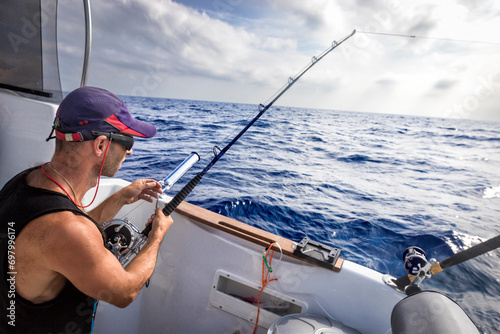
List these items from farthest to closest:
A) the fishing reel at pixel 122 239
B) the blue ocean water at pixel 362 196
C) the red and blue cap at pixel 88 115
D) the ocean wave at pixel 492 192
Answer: the ocean wave at pixel 492 192 → the blue ocean water at pixel 362 196 → the fishing reel at pixel 122 239 → the red and blue cap at pixel 88 115

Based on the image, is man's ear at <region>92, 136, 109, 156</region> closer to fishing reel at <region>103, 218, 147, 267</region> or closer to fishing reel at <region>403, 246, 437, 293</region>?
fishing reel at <region>103, 218, 147, 267</region>

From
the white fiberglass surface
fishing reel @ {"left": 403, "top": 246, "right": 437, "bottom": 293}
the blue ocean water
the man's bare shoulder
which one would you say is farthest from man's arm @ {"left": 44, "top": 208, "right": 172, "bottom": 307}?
fishing reel @ {"left": 403, "top": 246, "right": 437, "bottom": 293}

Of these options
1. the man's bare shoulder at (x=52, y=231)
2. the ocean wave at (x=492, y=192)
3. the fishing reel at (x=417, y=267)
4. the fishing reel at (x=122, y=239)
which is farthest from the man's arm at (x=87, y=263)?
the ocean wave at (x=492, y=192)

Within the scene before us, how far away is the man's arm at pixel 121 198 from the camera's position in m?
1.43

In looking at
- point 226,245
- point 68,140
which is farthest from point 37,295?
point 226,245

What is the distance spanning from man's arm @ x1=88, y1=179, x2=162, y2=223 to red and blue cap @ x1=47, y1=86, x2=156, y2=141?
18.9 inches

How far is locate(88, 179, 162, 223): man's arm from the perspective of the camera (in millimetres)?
1428

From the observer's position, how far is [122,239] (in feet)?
4.45

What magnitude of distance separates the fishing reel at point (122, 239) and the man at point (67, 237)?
298mm

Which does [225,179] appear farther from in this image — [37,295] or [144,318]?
[37,295]

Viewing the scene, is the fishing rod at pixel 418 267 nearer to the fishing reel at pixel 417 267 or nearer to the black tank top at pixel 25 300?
the fishing reel at pixel 417 267

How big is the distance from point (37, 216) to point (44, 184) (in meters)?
0.17

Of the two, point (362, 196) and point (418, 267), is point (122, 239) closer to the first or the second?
point (418, 267)

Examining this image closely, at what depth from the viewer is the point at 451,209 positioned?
4551 mm
